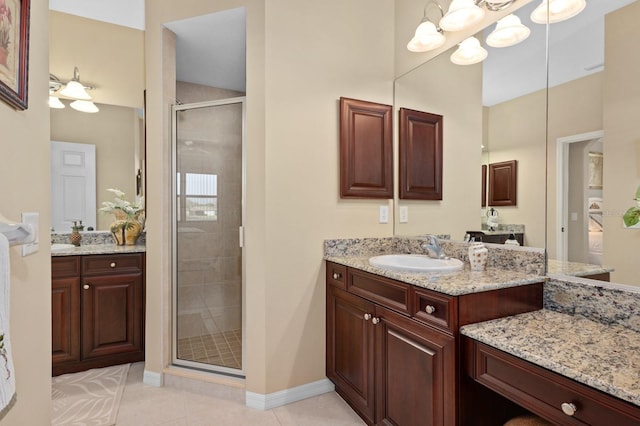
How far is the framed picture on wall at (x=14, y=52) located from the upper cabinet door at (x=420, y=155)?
2.03 m

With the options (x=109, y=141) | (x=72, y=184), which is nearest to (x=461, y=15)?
(x=109, y=141)

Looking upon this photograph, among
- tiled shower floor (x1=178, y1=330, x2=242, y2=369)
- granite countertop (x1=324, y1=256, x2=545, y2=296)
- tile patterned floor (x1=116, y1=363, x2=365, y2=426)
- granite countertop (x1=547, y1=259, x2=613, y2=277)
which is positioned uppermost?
granite countertop (x1=547, y1=259, x2=613, y2=277)

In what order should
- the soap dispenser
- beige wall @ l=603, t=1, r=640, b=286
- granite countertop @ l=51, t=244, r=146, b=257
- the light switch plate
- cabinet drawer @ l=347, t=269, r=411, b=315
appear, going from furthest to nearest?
granite countertop @ l=51, t=244, r=146, b=257
the soap dispenser
cabinet drawer @ l=347, t=269, r=411, b=315
beige wall @ l=603, t=1, r=640, b=286
the light switch plate

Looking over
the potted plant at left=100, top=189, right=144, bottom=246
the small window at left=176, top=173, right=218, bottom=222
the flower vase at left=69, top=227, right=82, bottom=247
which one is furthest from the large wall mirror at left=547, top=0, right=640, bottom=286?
the flower vase at left=69, top=227, right=82, bottom=247

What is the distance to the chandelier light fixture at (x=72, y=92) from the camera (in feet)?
9.03

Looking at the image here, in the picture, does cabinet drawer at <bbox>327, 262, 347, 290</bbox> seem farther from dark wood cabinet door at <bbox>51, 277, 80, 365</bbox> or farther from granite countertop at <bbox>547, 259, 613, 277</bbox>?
dark wood cabinet door at <bbox>51, 277, 80, 365</bbox>

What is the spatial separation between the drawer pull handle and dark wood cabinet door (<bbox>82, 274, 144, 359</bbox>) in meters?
2.73

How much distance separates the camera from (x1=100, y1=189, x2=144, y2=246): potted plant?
9.26ft

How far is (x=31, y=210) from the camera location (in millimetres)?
913

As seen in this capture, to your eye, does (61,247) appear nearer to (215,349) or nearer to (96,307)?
(96,307)

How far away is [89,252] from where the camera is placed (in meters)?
2.47

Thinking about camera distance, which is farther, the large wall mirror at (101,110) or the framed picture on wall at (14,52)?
the large wall mirror at (101,110)

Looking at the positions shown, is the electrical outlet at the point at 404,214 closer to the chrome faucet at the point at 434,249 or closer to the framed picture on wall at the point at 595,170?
the chrome faucet at the point at 434,249

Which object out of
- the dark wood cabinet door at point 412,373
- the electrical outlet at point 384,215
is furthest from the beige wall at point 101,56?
the dark wood cabinet door at point 412,373
